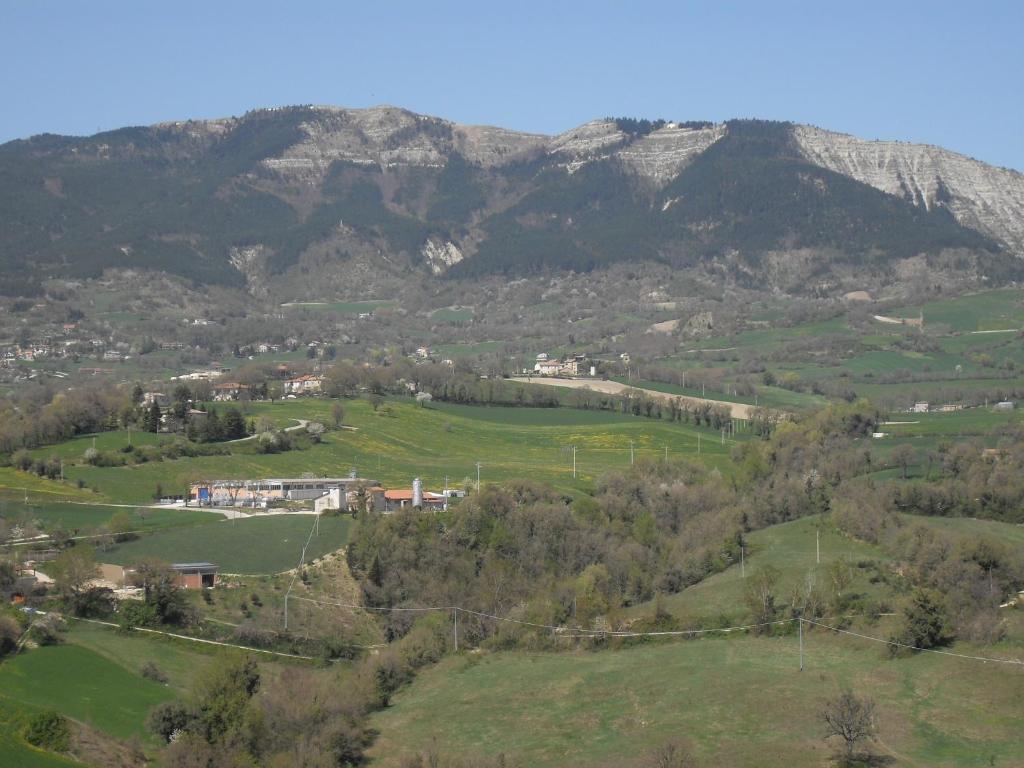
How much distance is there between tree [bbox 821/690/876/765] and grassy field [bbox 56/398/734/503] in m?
38.8

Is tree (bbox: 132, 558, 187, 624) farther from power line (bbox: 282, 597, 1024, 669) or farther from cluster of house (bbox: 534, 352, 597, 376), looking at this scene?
cluster of house (bbox: 534, 352, 597, 376)

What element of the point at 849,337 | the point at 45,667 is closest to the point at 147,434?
the point at 45,667

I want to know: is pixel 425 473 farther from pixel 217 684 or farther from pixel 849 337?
pixel 849 337

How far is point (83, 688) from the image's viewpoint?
1902 inches

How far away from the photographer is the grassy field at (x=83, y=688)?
45.9 metres

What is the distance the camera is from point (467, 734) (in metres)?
47.5

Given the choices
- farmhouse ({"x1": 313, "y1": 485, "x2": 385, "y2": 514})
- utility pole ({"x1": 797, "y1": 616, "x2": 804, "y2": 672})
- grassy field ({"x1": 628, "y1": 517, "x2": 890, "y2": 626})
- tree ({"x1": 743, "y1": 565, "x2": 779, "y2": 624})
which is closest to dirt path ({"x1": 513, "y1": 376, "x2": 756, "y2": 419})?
grassy field ({"x1": 628, "y1": 517, "x2": 890, "y2": 626})

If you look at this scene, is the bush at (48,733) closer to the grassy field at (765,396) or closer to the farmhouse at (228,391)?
the farmhouse at (228,391)

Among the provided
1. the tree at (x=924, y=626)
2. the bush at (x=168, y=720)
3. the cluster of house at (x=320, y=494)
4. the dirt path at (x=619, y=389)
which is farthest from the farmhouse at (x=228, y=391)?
the tree at (x=924, y=626)

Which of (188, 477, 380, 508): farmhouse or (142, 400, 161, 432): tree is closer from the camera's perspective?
(188, 477, 380, 508): farmhouse

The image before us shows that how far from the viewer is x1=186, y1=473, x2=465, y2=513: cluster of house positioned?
252ft

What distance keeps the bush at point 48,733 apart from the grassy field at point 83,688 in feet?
8.70

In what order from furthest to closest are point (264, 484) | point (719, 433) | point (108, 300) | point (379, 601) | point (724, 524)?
point (108, 300), point (719, 433), point (264, 484), point (724, 524), point (379, 601)

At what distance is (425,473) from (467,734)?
4202 cm
